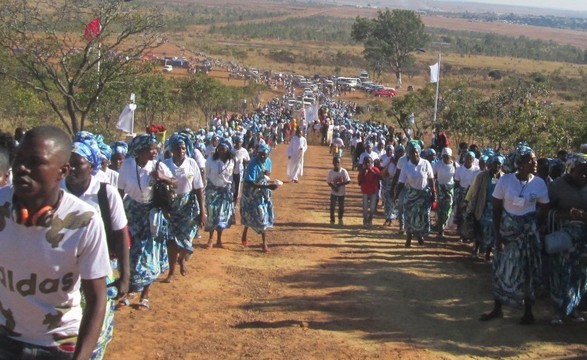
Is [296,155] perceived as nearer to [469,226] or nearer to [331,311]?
[469,226]

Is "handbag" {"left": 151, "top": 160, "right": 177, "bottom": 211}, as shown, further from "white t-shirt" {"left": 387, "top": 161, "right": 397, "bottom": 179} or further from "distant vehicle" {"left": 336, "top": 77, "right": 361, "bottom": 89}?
"distant vehicle" {"left": 336, "top": 77, "right": 361, "bottom": 89}

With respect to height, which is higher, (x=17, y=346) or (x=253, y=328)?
(x=17, y=346)

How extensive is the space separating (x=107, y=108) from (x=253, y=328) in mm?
24468

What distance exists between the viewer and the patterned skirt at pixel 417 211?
11.8 metres

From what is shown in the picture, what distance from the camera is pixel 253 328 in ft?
25.2

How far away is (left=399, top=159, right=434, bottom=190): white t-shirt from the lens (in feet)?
38.1

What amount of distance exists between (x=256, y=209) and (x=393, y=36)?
74.7m

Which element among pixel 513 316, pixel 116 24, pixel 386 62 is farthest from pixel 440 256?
pixel 386 62

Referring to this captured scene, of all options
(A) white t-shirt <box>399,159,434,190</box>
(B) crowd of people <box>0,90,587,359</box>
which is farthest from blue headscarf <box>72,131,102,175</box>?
(A) white t-shirt <box>399,159,434,190</box>

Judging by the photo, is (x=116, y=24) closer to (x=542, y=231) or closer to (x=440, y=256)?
(x=440, y=256)

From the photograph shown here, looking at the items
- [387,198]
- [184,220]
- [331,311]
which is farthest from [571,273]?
[387,198]

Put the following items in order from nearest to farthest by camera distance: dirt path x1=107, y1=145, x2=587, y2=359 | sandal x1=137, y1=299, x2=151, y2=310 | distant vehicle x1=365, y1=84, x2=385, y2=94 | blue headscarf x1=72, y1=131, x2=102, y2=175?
blue headscarf x1=72, y1=131, x2=102, y2=175
dirt path x1=107, y1=145, x2=587, y2=359
sandal x1=137, y1=299, x2=151, y2=310
distant vehicle x1=365, y1=84, x2=385, y2=94

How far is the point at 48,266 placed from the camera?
3.30m

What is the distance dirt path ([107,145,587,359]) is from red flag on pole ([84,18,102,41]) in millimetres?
7558
